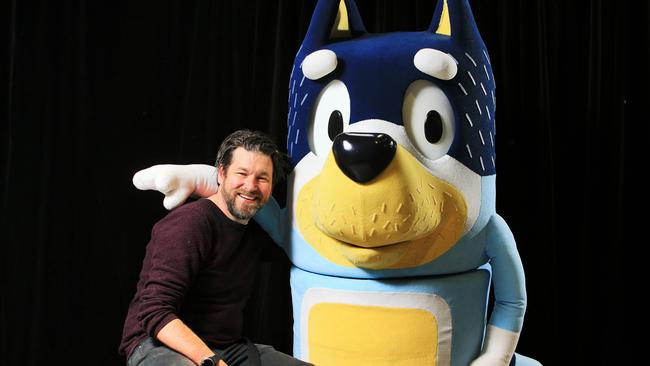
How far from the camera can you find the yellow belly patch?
1406 millimetres

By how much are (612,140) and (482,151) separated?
991mm

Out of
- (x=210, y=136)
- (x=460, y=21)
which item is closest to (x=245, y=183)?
(x=460, y=21)

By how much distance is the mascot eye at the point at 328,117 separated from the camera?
1.44 metres

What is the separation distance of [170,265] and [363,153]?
1.54 ft

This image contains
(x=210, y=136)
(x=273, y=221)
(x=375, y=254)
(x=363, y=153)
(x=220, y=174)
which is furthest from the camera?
(x=210, y=136)

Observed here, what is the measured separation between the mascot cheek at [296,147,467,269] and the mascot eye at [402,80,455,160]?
0.07 metres

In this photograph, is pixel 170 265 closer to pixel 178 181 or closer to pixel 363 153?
pixel 178 181

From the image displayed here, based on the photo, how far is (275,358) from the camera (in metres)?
1.49

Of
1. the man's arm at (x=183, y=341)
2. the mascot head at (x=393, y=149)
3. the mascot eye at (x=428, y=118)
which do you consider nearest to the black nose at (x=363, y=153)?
the mascot head at (x=393, y=149)

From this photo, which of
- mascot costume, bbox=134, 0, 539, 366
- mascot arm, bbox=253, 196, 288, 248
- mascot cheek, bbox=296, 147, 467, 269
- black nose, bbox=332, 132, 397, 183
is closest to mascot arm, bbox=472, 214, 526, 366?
mascot costume, bbox=134, 0, 539, 366

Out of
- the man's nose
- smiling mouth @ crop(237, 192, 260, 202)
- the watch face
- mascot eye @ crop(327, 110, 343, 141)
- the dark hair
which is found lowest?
the watch face

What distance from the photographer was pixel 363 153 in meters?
1.26

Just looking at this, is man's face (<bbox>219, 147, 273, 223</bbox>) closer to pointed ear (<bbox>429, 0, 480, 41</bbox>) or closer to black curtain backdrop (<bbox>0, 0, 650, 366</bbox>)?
pointed ear (<bbox>429, 0, 480, 41</bbox>)

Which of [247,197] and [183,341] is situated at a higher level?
[247,197]
